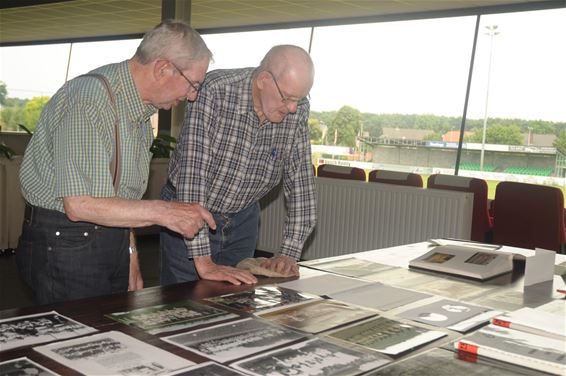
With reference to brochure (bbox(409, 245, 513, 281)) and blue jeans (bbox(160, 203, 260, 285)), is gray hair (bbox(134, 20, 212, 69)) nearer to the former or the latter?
blue jeans (bbox(160, 203, 260, 285))

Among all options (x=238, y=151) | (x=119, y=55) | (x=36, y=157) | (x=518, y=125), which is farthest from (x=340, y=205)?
(x=119, y=55)

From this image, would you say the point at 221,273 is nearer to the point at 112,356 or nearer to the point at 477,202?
the point at 112,356

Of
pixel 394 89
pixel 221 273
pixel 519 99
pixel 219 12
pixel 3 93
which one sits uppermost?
pixel 219 12

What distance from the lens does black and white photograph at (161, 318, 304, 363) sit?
1.24 meters

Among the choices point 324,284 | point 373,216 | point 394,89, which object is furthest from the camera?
point 394,89

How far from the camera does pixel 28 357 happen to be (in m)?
1.15

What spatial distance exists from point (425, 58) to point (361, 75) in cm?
102

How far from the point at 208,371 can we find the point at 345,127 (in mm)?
8694

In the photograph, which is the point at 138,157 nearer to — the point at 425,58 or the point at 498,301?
the point at 498,301

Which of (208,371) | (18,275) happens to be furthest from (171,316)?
(18,275)

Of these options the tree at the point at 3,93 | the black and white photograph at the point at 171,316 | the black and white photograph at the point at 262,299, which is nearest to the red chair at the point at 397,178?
the black and white photograph at the point at 262,299

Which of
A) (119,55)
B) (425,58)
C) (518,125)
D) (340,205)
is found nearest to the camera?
(340,205)

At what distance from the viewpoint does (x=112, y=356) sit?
1.17 m

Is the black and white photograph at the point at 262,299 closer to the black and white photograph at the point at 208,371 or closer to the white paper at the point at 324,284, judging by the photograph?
the white paper at the point at 324,284
